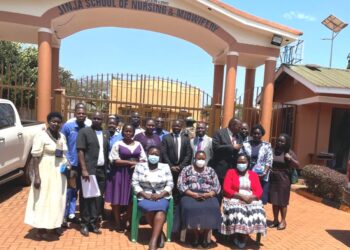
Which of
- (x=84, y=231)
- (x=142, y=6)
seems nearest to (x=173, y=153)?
(x=84, y=231)

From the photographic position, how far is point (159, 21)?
10164 mm

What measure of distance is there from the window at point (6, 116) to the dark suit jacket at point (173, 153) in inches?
115

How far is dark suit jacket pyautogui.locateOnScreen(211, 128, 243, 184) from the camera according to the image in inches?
223

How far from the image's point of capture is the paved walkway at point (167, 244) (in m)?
4.94

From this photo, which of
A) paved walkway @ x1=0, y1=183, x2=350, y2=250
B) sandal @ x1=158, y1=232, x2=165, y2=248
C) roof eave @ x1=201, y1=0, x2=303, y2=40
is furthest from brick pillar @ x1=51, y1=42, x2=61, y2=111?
sandal @ x1=158, y1=232, x2=165, y2=248

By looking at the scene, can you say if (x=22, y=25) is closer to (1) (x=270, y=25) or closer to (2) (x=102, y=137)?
(2) (x=102, y=137)

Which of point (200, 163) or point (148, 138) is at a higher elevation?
point (148, 138)

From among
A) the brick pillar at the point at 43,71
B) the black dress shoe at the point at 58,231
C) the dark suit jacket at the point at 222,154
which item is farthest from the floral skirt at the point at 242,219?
the brick pillar at the point at 43,71

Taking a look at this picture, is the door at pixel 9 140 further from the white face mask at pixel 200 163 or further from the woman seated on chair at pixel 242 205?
the woman seated on chair at pixel 242 205

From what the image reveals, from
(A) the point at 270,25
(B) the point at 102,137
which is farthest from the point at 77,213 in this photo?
(A) the point at 270,25

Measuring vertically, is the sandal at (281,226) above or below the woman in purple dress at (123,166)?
below

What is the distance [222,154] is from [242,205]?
0.85 meters

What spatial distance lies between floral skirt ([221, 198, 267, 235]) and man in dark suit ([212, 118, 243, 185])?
23.9 inches

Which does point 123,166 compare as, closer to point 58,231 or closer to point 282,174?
point 58,231
